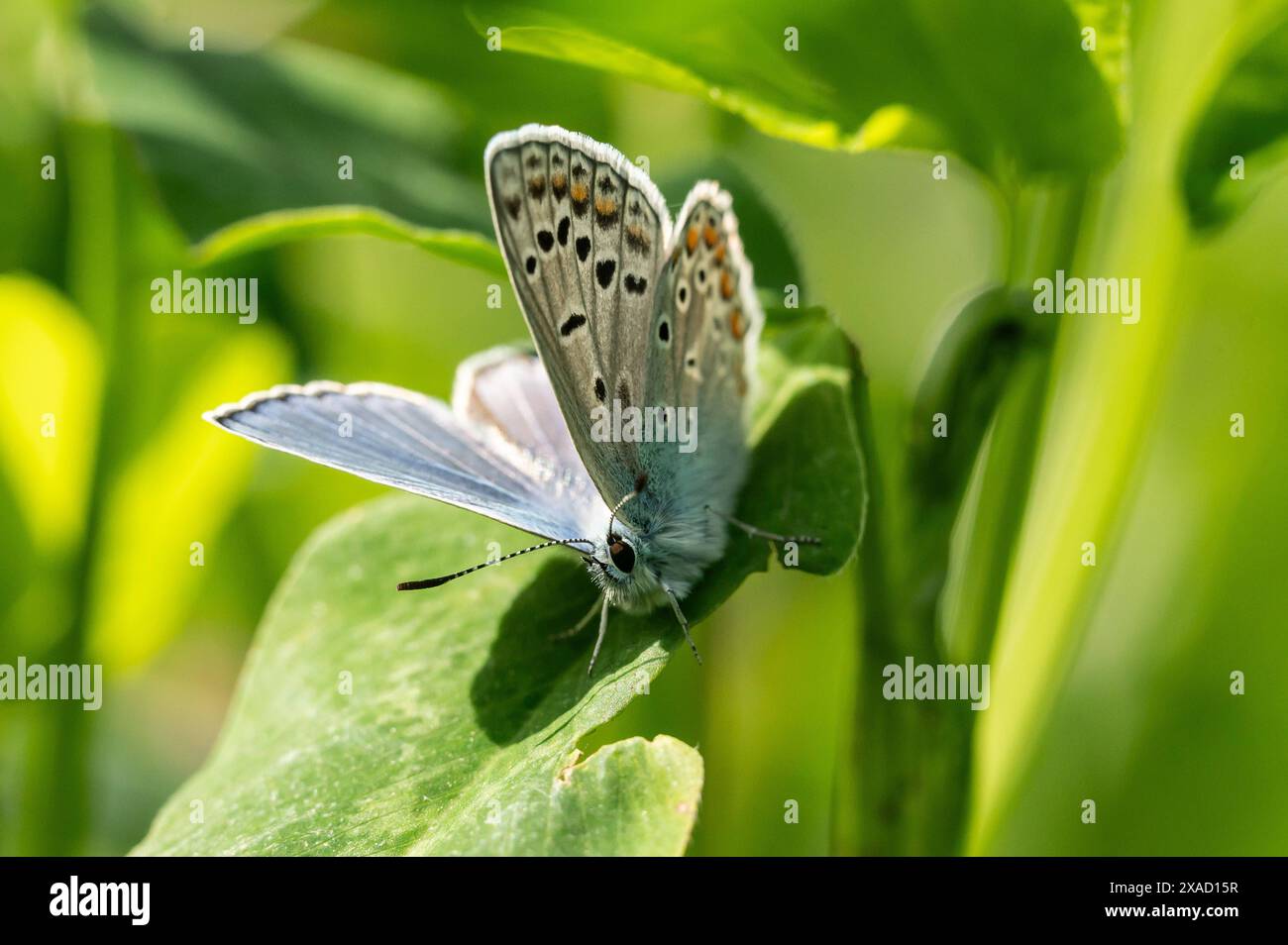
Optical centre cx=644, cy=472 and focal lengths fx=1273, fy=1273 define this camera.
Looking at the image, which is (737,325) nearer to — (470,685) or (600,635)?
(600,635)

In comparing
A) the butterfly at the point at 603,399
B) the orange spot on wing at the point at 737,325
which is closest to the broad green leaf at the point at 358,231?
the butterfly at the point at 603,399

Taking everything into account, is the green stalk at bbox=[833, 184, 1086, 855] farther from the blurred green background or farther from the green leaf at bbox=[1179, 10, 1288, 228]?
the green leaf at bbox=[1179, 10, 1288, 228]

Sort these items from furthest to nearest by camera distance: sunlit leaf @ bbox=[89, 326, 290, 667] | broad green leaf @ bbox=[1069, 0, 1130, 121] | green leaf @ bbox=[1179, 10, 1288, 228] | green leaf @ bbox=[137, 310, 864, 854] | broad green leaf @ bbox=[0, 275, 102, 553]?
sunlit leaf @ bbox=[89, 326, 290, 667] → broad green leaf @ bbox=[0, 275, 102, 553] → green leaf @ bbox=[1179, 10, 1288, 228] → broad green leaf @ bbox=[1069, 0, 1130, 121] → green leaf @ bbox=[137, 310, 864, 854]

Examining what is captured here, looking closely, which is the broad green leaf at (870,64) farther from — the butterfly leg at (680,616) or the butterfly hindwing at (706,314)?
the butterfly leg at (680,616)

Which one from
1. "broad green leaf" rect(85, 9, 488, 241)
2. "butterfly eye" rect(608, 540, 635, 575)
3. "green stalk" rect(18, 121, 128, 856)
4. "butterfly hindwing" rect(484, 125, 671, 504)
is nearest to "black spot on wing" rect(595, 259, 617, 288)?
"butterfly hindwing" rect(484, 125, 671, 504)

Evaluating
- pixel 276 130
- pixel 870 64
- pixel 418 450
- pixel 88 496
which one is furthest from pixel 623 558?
pixel 276 130

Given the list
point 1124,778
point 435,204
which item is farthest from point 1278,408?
point 435,204
